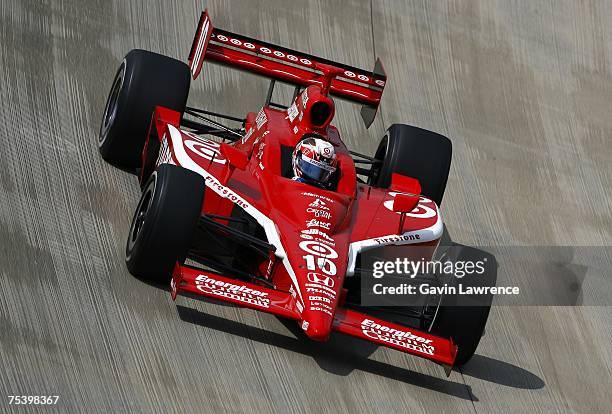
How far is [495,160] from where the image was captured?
15305mm

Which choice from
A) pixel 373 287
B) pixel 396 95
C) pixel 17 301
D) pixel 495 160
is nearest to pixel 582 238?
pixel 495 160

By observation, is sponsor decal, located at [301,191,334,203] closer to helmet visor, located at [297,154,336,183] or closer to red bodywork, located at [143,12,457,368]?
red bodywork, located at [143,12,457,368]

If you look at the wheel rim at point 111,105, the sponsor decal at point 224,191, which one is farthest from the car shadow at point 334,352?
the wheel rim at point 111,105

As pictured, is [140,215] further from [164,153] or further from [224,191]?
[164,153]

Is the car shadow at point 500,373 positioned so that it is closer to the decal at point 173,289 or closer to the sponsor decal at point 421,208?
the sponsor decal at point 421,208

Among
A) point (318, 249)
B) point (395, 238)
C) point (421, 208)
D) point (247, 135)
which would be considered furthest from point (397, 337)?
point (247, 135)

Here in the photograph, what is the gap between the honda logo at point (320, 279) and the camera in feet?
31.1

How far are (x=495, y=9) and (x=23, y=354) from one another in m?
11.2

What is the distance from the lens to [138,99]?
11656 millimetres

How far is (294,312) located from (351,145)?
5.52 m

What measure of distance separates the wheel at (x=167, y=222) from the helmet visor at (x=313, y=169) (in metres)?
1.14

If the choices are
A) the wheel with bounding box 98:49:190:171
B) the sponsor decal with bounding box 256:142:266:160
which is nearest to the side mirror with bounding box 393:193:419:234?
the sponsor decal with bounding box 256:142:266:160

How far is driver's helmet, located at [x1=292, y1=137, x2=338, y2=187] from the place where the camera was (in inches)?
415

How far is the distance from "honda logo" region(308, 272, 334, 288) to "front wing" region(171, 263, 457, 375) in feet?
0.70
